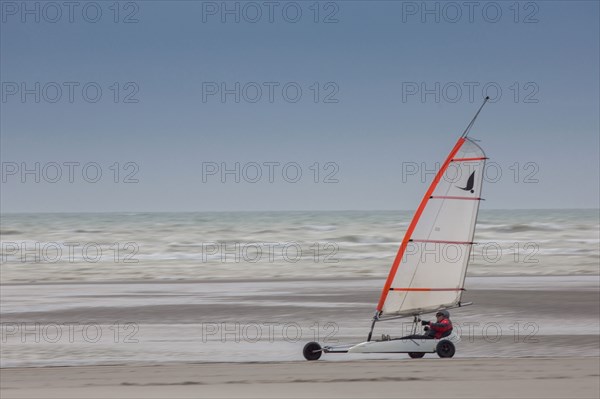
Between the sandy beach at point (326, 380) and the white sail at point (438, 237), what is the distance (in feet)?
5.22

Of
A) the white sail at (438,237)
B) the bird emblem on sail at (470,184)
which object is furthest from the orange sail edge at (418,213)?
the bird emblem on sail at (470,184)

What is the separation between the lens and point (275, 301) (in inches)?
1032

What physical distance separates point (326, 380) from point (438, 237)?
13.7 ft

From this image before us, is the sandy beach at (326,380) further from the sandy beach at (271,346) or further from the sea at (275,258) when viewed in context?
the sea at (275,258)

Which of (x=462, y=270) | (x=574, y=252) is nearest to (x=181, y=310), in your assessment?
(x=462, y=270)


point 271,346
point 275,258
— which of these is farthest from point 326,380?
point 275,258

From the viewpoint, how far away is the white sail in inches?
630

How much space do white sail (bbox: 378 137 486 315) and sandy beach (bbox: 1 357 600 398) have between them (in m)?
1.59

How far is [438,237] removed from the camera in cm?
1611

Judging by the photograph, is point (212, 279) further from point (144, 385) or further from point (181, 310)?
point (144, 385)

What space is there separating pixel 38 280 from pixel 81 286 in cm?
388

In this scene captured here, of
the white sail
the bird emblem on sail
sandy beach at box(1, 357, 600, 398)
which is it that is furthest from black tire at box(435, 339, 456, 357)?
the bird emblem on sail

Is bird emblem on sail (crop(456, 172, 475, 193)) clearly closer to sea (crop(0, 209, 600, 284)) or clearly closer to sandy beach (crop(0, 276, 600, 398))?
sea (crop(0, 209, 600, 284))

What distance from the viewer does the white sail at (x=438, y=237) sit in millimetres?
16000
